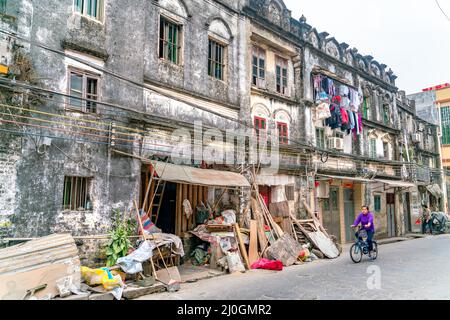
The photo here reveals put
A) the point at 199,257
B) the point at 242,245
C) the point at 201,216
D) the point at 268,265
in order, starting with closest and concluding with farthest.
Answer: the point at 268,265 < the point at 242,245 < the point at 199,257 < the point at 201,216

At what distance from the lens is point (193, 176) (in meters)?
9.47

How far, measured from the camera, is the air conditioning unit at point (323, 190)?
661 inches

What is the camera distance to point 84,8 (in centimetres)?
922

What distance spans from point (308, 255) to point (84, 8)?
35.5 feet

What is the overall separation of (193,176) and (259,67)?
7.60 metres

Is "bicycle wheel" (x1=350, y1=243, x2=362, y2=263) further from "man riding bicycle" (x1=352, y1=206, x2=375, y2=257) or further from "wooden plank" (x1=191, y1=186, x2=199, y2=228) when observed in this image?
"wooden plank" (x1=191, y1=186, x2=199, y2=228)

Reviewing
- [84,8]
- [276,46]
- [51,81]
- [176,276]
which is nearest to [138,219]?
[176,276]

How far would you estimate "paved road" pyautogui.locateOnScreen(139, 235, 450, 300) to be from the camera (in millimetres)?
7418

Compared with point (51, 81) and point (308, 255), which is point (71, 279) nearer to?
point (51, 81)

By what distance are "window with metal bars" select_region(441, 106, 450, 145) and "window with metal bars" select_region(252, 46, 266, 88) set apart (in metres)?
24.5

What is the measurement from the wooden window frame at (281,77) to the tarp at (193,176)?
6643mm

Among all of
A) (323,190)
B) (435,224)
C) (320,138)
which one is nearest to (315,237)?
(323,190)

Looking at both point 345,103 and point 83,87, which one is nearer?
point 83,87

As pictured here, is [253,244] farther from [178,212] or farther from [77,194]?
[77,194]
